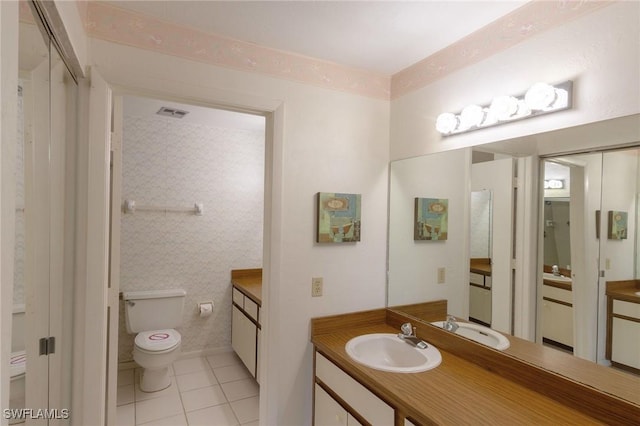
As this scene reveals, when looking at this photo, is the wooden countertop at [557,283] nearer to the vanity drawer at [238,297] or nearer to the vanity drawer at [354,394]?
the vanity drawer at [354,394]

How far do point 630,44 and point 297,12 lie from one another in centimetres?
126

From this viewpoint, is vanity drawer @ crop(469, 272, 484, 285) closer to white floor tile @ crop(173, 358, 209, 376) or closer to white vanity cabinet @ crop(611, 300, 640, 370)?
white vanity cabinet @ crop(611, 300, 640, 370)

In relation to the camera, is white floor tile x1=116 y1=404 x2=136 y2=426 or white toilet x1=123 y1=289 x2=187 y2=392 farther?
white toilet x1=123 y1=289 x2=187 y2=392

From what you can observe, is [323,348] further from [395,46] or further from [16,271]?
[395,46]

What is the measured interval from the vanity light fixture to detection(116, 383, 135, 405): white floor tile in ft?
9.80

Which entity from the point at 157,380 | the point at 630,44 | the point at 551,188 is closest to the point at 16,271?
the point at 551,188

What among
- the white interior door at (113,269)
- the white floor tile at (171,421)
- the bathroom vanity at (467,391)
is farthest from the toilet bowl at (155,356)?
the bathroom vanity at (467,391)

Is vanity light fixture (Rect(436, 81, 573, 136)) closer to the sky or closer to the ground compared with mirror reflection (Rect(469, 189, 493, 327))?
closer to the sky

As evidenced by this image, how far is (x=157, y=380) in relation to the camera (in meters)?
2.75

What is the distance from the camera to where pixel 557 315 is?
1383mm

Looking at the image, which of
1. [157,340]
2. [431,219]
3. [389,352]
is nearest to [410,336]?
[389,352]

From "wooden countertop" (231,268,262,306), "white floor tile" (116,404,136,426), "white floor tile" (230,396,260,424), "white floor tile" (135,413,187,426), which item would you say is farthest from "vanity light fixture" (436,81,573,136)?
"white floor tile" (116,404,136,426)

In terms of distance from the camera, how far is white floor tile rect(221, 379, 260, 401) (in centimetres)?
272

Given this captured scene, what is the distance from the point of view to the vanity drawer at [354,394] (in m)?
1.37
